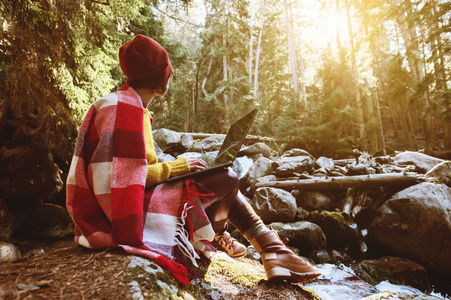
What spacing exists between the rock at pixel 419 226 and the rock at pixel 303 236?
1.30 m

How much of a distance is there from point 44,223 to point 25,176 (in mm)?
1189

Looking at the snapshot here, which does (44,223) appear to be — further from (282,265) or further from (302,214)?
(302,214)

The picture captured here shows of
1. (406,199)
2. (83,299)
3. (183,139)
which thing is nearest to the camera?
(83,299)

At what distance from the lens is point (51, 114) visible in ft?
13.9

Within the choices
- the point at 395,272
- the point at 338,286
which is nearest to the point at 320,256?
the point at 395,272

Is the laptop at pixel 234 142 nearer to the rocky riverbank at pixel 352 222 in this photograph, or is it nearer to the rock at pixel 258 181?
the rocky riverbank at pixel 352 222

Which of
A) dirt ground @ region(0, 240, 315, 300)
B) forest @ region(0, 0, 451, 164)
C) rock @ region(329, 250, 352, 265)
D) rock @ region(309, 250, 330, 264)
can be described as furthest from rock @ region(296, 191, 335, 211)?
forest @ region(0, 0, 451, 164)

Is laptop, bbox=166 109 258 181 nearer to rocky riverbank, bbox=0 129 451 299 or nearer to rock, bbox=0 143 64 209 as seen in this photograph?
rocky riverbank, bbox=0 129 451 299

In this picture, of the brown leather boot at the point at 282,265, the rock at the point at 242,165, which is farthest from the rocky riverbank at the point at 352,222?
the rock at the point at 242,165

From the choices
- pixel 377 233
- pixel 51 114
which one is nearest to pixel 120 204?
pixel 51 114

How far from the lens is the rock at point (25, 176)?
16.6ft

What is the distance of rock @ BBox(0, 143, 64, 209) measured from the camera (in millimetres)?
5059

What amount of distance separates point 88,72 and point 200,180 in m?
4.73

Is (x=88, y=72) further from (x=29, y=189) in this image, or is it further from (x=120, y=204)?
(x=120, y=204)
